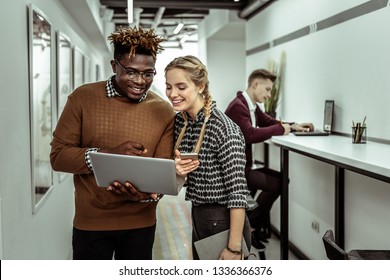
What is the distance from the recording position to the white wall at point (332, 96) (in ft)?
7.66

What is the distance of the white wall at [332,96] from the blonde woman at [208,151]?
3.44ft

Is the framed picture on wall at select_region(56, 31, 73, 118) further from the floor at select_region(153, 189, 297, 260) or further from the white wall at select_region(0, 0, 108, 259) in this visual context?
the floor at select_region(153, 189, 297, 260)

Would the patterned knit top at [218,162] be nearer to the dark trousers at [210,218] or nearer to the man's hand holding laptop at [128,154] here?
the dark trousers at [210,218]

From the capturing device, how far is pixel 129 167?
4.33 ft

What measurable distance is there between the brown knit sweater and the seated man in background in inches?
46.0

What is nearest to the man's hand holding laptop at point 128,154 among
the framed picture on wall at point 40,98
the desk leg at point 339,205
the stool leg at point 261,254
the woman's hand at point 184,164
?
the woman's hand at point 184,164

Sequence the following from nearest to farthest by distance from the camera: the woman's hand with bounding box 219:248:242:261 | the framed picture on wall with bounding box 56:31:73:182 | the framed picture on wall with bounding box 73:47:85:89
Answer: the woman's hand with bounding box 219:248:242:261 → the framed picture on wall with bounding box 56:31:73:182 → the framed picture on wall with bounding box 73:47:85:89

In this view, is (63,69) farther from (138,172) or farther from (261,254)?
(138,172)

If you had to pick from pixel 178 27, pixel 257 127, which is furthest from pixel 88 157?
pixel 178 27

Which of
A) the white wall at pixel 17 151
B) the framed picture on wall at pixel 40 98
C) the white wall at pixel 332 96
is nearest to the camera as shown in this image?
the white wall at pixel 17 151

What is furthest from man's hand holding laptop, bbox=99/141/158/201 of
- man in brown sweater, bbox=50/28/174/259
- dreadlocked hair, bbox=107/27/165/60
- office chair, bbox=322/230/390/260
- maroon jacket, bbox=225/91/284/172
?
maroon jacket, bbox=225/91/284/172

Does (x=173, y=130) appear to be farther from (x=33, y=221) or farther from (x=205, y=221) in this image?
(x=33, y=221)

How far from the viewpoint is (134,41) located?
138 cm

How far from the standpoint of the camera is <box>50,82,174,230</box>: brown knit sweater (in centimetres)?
140
